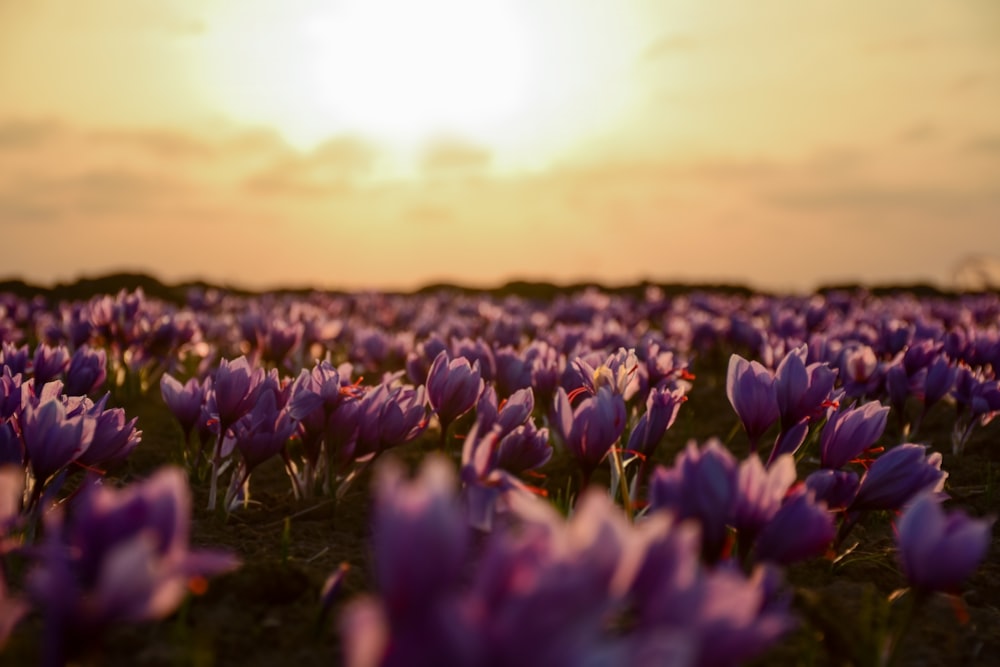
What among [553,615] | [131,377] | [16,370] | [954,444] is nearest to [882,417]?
[553,615]

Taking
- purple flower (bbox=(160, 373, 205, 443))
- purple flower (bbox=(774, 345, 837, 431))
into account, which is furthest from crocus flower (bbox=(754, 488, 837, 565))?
purple flower (bbox=(160, 373, 205, 443))

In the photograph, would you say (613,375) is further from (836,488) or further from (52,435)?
(52,435)

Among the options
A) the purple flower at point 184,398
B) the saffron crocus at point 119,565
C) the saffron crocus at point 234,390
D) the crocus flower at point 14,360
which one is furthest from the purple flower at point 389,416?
the crocus flower at point 14,360

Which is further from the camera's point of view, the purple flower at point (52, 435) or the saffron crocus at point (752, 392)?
the saffron crocus at point (752, 392)

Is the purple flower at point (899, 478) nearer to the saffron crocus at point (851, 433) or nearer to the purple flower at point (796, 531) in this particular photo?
the saffron crocus at point (851, 433)

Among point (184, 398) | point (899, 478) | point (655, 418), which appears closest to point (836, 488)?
point (899, 478)

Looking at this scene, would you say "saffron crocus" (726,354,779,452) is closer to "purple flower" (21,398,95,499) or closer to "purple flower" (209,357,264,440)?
"purple flower" (209,357,264,440)

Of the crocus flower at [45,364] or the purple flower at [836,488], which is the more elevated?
the crocus flower at [45,364]
